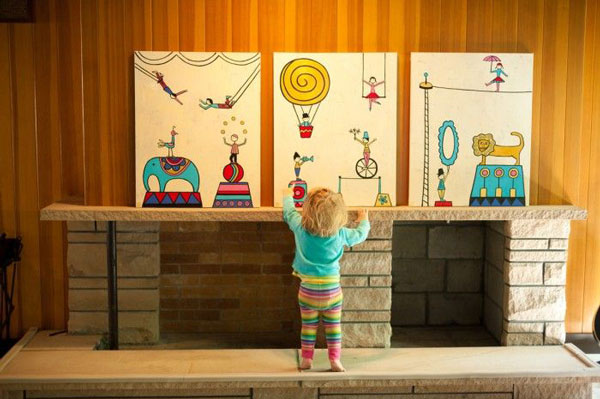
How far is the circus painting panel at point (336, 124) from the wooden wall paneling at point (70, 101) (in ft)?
4.34

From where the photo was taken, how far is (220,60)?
4820 millimetres

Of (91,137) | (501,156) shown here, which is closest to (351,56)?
(501,156)

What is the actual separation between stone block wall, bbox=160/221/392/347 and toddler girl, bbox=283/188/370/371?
40.7 inches

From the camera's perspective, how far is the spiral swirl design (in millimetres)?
4832

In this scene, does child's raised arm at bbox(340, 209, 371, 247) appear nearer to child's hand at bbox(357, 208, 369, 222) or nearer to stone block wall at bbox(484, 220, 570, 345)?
child's hand at bbox(357, 208, 369, 222)

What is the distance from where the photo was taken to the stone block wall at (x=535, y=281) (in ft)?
16.7

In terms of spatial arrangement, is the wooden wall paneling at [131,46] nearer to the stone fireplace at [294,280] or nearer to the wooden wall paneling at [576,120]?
the stone fireplace at [294,280]

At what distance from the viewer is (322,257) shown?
14.7 feet

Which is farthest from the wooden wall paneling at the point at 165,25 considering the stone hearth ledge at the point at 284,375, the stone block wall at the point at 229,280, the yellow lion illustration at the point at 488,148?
the stone hearth ledge at the point at 284,375

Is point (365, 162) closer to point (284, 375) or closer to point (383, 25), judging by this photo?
point (383, 25)

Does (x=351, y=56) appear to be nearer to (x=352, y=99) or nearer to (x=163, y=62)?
(x=352, y=99)

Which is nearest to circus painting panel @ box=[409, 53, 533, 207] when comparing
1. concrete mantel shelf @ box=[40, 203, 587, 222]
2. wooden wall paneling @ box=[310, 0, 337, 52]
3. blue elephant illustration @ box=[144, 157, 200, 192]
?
concrete mantel shelf @ box=[40, 203, 587, 222]

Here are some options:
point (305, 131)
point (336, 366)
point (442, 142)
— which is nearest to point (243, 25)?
point (305, 131)

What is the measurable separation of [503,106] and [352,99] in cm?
93
